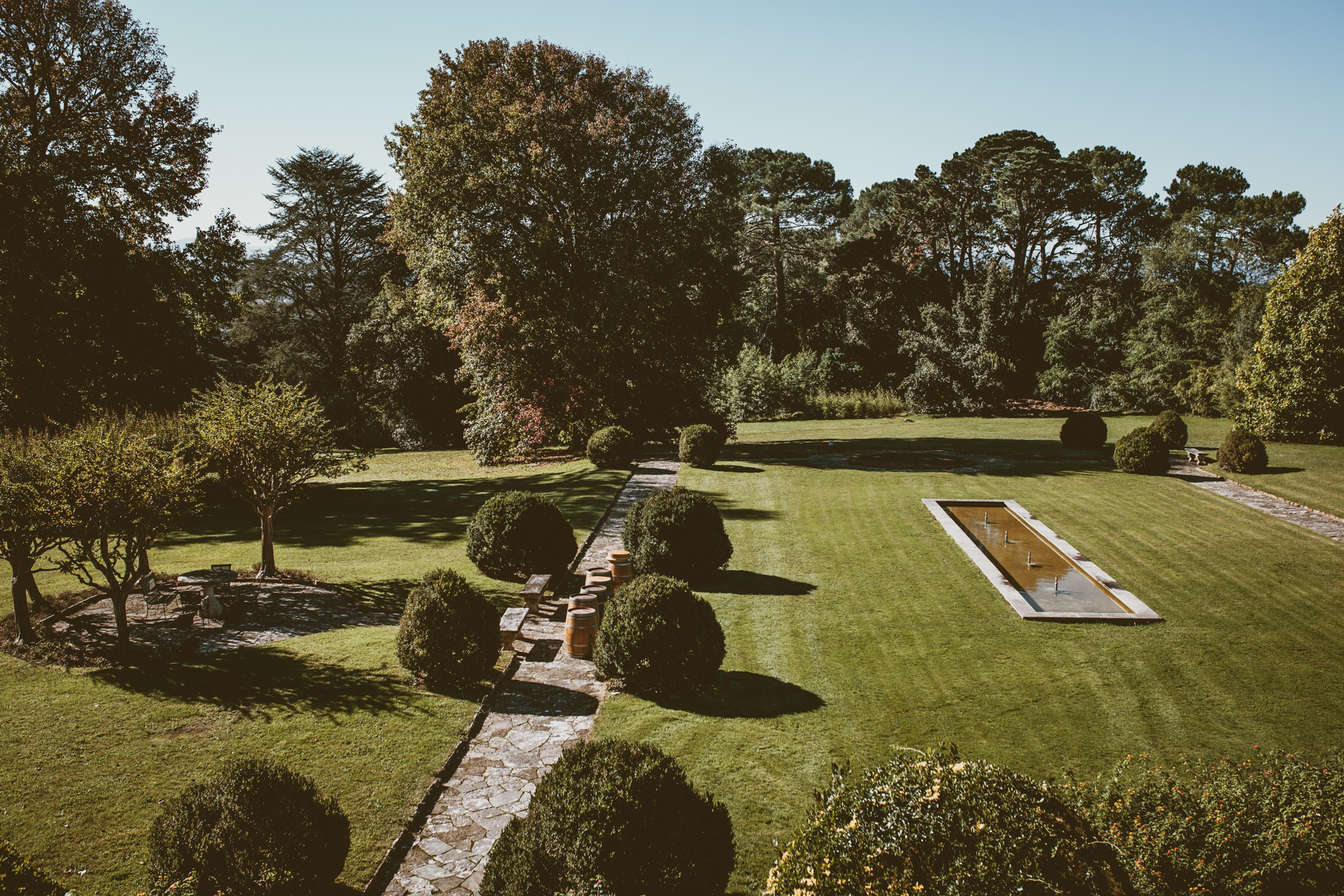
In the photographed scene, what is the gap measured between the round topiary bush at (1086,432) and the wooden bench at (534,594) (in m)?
23.8

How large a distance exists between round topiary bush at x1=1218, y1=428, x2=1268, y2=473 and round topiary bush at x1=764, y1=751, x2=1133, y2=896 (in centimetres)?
2337

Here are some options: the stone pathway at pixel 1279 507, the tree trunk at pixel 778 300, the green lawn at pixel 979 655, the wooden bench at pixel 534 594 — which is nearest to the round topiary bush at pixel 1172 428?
the stone pathway at pixel 1279 507

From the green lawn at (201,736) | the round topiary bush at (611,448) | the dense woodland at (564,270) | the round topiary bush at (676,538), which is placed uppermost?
the dense woodland at (564,270)

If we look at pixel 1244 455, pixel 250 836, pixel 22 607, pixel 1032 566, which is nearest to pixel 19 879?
pixel 250 836

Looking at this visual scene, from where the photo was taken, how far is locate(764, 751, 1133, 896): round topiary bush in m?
3.87

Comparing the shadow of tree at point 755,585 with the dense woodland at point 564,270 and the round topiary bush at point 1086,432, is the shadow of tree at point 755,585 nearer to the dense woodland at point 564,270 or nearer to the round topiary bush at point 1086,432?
the dense woodland at point 564,270

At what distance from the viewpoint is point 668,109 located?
91.2 ft

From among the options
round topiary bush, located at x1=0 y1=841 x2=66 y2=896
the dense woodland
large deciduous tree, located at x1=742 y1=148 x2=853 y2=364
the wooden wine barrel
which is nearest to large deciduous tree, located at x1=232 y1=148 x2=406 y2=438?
the dense woodland

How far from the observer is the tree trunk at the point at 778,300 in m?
54.8

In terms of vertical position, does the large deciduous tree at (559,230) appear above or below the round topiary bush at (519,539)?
above

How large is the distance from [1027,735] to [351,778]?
7.29m

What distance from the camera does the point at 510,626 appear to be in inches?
422

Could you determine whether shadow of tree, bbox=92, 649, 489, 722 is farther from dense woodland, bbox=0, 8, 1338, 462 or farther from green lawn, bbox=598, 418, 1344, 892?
dense woodland, bbox=0, 8, 1338, 462

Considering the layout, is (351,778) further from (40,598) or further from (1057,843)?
(40,598)
